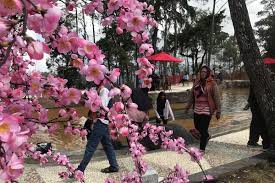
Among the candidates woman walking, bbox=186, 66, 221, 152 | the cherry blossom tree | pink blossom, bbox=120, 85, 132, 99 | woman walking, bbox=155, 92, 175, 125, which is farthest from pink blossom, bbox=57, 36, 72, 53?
woman walking, bbox=155, 92, 175, 125

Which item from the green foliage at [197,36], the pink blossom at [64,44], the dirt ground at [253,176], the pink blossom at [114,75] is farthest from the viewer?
the green foliage at [197,36]

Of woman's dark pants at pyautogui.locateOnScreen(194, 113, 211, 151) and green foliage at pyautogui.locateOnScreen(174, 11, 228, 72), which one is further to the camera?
green foliage at pyautogui.locateOnScreen(174, 11, 228, 72)

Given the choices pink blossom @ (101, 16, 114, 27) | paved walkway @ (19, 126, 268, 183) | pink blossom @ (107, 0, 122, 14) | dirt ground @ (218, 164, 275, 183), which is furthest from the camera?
paved walkway @ (19, 126, 268, 183)

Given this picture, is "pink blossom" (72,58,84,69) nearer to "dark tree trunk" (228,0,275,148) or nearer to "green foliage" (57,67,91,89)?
"green foliage" (57,67,91,89)

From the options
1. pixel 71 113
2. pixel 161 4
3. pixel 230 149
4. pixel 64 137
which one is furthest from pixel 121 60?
pixel 71 113

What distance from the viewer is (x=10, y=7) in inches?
49.4

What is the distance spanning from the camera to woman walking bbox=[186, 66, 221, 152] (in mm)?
8195

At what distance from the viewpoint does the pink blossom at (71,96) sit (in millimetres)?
2217

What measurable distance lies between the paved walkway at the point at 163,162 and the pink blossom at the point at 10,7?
520cm

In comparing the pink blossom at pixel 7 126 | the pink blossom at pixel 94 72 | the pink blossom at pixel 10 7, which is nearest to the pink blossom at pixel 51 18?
the pink blossom at pixel 10 7

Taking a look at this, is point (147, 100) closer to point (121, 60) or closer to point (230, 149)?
point (230, 149)

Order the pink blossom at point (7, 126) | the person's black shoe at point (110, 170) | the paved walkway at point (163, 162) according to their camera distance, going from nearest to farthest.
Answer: the pink blossom at point (7, 126) < the paved walkway at point (163, 162) < the person's black shoe at point (110, 170)

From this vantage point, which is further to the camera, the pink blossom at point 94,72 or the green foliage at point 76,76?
the green foliage at point 76,76

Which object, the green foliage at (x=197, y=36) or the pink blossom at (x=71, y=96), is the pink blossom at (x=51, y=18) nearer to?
the pink blossom at (x=71, y=96)
